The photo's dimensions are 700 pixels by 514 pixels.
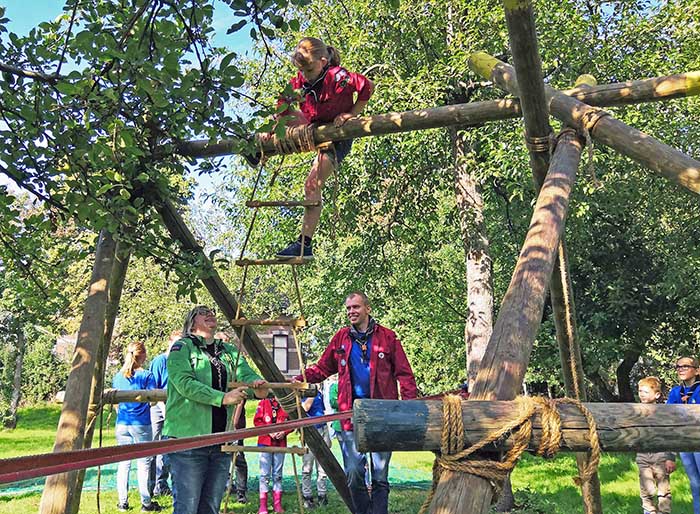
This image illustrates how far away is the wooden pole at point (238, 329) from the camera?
13.5 feet

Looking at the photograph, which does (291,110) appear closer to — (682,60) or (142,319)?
(682,60)

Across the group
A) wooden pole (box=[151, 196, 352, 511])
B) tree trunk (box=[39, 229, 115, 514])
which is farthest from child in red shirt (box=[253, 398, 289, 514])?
tree trunk (box=[39, 229, 115, 514])

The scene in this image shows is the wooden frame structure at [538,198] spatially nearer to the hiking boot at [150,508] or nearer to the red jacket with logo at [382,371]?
the red jacket with logo at [382,371]

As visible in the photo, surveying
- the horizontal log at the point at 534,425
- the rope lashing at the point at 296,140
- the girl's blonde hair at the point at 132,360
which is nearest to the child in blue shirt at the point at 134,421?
the girl's blonde hair at the point at 132,360

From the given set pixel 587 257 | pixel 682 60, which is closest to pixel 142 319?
pixel 587 257

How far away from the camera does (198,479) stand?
368 centimetres

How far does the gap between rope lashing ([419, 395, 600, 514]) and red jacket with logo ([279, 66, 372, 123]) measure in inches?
107

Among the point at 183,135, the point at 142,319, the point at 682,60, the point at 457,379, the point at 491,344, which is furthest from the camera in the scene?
the point at 142,319

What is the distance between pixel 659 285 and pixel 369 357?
9.00m

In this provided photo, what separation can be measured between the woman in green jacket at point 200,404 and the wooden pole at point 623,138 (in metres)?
2.33

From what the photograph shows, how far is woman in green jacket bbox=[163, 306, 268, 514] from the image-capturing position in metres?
3.64

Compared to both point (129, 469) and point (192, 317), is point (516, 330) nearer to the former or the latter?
point (192, 317)

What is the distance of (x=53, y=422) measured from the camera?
20.2 metres

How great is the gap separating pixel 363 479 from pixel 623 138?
8.90 ft
